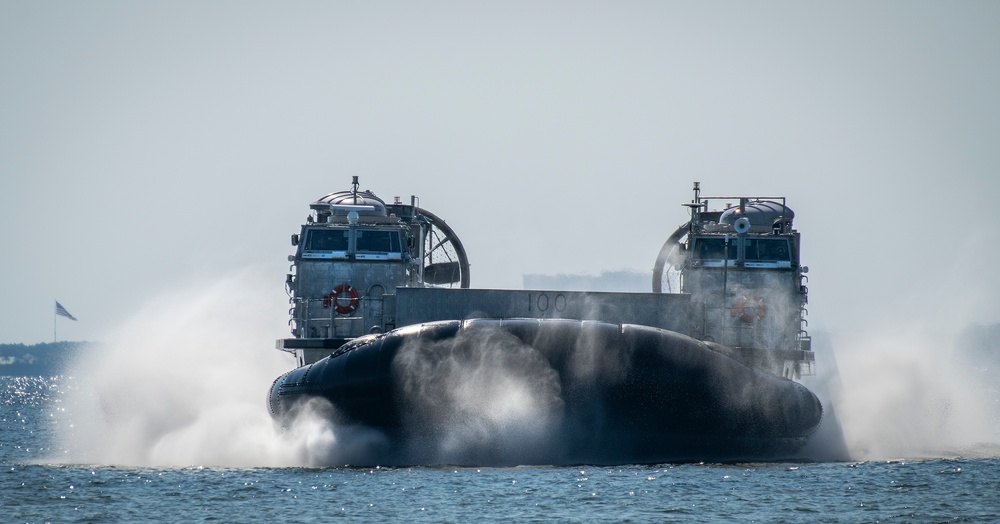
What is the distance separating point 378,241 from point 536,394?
32.4ft

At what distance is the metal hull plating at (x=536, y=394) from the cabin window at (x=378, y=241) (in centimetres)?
783

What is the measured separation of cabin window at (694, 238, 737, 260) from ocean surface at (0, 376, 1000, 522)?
720 centimetres

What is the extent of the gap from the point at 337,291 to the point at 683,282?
906 centimetres

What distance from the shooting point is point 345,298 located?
33.9 metres

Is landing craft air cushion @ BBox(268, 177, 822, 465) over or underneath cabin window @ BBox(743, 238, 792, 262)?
underneath

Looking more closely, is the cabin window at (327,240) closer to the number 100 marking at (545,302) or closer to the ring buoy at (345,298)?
the ring buoy at (345,298)

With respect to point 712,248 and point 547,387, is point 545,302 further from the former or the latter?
point 712,248

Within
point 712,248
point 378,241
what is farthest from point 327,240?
point 712,248

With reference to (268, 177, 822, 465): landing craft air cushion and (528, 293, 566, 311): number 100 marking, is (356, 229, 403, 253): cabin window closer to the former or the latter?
(268, 177, 822, 465): landing craft air cushion

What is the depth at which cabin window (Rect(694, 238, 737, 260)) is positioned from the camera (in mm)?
35188

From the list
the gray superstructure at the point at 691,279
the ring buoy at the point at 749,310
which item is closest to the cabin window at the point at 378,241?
the gray superstructure at the point at 691,279

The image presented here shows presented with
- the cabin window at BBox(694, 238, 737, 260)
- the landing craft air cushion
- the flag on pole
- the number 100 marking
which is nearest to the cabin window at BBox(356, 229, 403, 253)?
the landing craft air cushion

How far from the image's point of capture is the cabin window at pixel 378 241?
35.0 m

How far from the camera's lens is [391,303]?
32.4 meters
